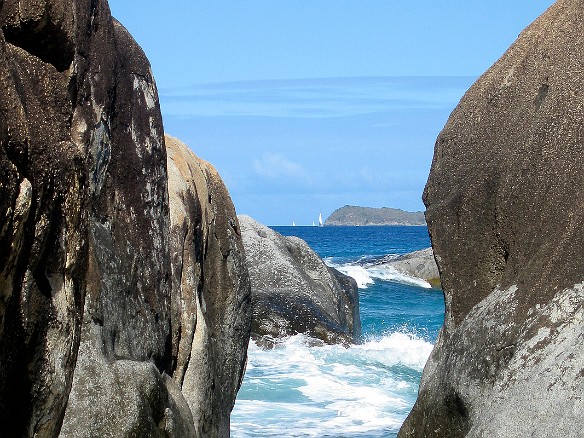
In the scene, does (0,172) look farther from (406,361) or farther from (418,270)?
(418,270)

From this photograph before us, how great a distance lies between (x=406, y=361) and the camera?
55.5ft

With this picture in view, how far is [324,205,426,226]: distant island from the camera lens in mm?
138125

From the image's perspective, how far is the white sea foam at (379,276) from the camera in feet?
117

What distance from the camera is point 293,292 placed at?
16641 mm

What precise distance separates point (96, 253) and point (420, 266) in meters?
30.6

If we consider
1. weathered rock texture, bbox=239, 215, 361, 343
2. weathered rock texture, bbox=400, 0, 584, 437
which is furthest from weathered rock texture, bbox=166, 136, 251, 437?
weathered rock texture, bbox=239, 215, 361, 343

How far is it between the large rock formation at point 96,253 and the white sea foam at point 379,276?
86.1 ft

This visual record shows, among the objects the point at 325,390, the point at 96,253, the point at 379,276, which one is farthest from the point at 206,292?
the point at 379,276

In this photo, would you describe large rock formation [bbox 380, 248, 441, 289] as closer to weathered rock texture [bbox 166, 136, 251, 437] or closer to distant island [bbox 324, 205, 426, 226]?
weathered rock texture [bbox 166, 136, 251, 437]

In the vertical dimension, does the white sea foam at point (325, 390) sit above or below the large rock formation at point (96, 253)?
below

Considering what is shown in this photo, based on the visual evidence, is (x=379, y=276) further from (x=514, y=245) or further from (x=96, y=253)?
(x=96, y=253)

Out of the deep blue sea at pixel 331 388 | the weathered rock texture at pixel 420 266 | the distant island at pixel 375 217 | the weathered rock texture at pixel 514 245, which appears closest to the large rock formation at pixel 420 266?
the weathered rock texture at pixel 420 266

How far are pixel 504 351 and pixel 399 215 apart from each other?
133 metres

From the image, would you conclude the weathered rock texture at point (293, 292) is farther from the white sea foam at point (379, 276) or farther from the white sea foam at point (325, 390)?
the white sea foam at point (379, 276)
